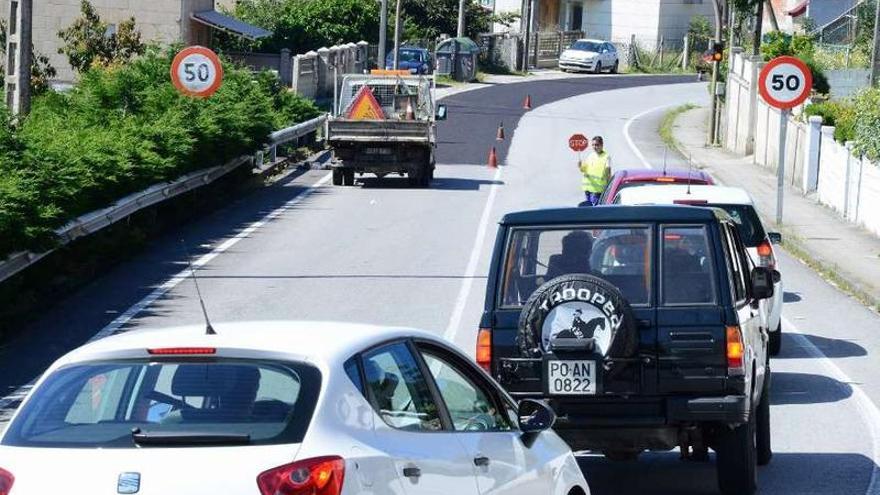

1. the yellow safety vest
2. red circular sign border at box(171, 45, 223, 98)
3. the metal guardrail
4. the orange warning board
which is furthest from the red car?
the orange warning board

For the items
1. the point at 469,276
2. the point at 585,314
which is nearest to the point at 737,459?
the point at 585,314

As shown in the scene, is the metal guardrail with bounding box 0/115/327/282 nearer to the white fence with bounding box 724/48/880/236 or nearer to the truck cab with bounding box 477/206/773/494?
the truck cab with bounding box 477/206/773/494

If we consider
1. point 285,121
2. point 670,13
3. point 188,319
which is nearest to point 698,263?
point 188,319

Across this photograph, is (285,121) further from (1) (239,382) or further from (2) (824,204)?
(1) (239,382)

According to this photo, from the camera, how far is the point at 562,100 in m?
65.8

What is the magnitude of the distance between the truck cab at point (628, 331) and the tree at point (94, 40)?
150ft

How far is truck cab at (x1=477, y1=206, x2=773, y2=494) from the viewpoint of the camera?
33.6 ft

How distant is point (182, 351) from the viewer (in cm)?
633

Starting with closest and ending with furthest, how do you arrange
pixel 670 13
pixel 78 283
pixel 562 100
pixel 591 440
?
pixel 591 440 < pixel 78 283 < pixel 562 100 < pixel 670 13

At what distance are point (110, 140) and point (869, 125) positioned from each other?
1368cm

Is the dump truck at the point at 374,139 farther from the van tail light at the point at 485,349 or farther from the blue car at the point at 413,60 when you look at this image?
the blue car at the point at 413,60

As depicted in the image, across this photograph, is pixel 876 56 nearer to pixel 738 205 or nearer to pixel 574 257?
pixel 738 205

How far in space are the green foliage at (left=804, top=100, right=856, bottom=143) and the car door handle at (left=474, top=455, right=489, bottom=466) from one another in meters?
27.2

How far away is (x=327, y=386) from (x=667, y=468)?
255 inches
